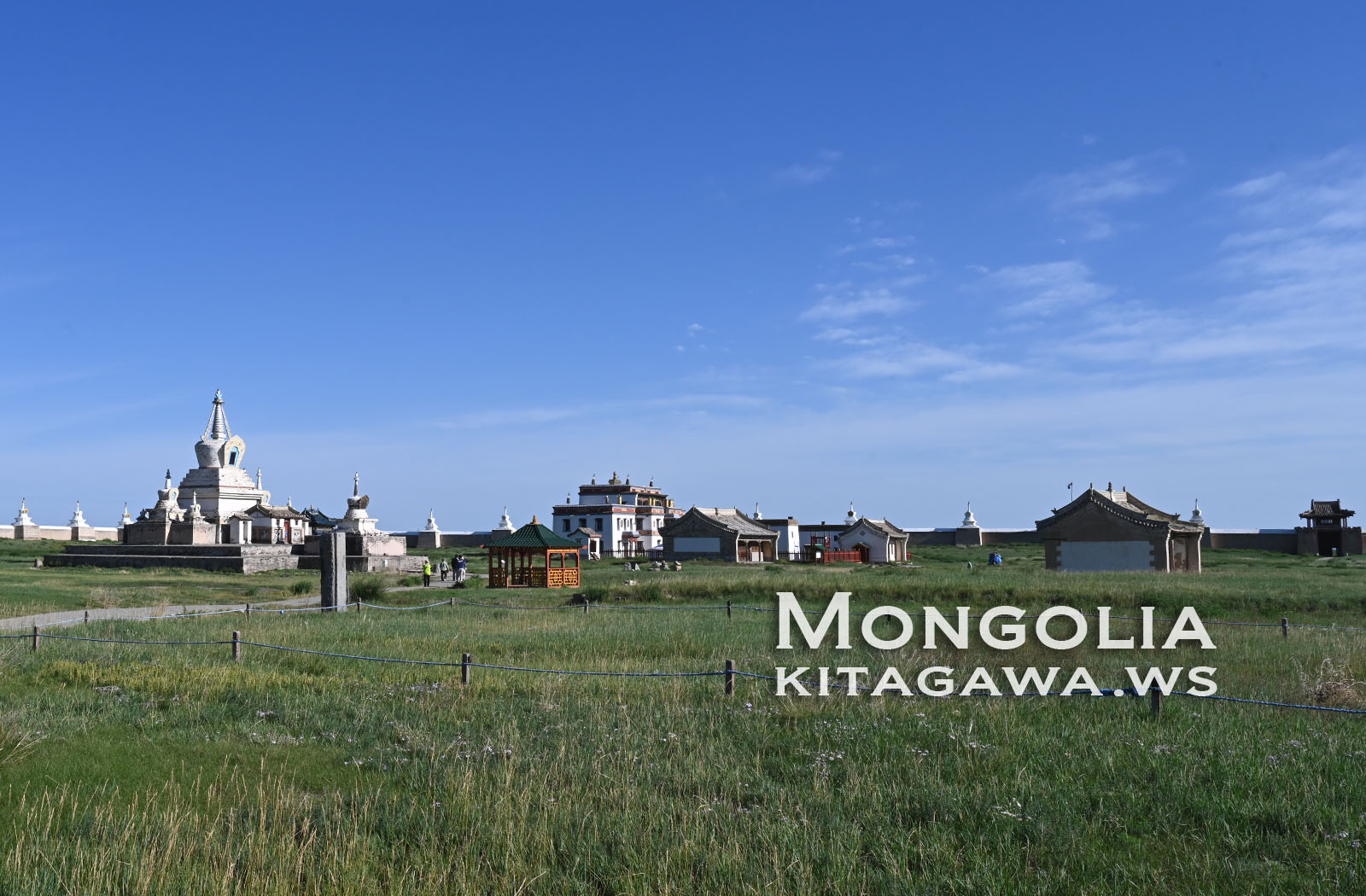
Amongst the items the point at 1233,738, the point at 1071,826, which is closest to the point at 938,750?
the point at 1071,826

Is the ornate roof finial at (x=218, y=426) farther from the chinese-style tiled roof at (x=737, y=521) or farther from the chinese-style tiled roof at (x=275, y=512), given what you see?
the chinese-style tiled roof at (x=737, y=521)

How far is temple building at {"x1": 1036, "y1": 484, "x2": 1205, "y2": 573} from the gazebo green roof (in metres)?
20.5

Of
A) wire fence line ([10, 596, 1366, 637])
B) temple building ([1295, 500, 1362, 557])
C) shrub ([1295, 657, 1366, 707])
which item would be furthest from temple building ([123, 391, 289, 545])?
temple building ([1295, 500, 1362, 557])

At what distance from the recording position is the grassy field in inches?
279

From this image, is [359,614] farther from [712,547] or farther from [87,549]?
[712,547]

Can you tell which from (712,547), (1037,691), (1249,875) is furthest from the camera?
(712,547)

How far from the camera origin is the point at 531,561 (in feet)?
145

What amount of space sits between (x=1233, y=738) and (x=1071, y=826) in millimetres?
3648

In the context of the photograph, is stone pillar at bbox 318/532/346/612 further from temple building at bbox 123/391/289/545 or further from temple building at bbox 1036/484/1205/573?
temple building at bbox 123/391/289/545

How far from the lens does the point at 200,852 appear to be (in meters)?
→ 7.48

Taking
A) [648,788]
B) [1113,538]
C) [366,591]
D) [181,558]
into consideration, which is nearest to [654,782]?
[648,788]

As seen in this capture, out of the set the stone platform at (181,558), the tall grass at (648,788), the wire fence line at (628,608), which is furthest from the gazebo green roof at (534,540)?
the tall grass at (648,788)

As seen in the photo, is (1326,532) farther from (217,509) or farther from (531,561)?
(217,509)

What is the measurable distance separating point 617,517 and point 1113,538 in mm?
52051
